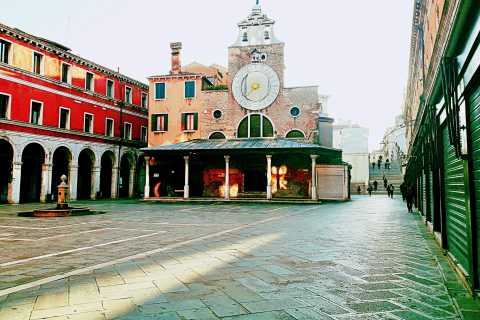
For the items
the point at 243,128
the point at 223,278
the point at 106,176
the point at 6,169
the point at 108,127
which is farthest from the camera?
the point at 106,176

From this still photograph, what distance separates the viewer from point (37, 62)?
23531 mm

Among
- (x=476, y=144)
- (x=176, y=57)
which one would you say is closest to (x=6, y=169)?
(x=176, y=57)

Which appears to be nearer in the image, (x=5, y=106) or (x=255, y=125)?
(x=5, y=106)

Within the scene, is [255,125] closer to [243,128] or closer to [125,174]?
[243,128]

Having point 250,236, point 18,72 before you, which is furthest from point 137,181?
point 250,236

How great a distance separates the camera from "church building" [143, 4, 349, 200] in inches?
1030

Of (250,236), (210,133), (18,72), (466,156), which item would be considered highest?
(18,72)

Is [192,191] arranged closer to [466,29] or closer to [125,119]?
[125,119]

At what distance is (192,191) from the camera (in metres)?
28.2

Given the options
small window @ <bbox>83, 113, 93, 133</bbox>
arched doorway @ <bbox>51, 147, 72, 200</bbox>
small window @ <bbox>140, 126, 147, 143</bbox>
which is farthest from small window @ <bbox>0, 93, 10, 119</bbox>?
small window @ <bbox>140, 126, 147, 143</bbox>

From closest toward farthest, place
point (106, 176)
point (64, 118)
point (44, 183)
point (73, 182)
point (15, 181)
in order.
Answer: point (15, 181), point (44, 183), point (64, 118), point (73, 182), point (106, 176)

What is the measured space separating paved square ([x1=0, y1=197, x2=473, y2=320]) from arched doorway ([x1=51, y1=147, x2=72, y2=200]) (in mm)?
19062

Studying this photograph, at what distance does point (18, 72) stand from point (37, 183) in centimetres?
831

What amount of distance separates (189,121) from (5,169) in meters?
13.0
